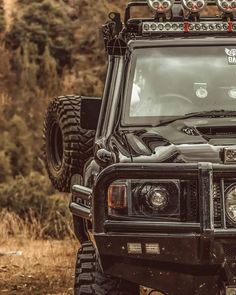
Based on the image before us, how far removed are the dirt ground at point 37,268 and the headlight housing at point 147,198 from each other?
10.5 ft

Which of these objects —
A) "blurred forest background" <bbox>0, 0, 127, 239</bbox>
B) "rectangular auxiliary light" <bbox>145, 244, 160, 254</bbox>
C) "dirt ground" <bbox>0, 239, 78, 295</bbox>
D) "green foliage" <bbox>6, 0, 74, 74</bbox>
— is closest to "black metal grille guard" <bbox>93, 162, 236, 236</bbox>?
"rectangular auxiliary light" <bbox>145, 244, 160, 254</bbox>

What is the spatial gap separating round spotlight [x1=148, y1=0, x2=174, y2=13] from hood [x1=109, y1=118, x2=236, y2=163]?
40.9 inches

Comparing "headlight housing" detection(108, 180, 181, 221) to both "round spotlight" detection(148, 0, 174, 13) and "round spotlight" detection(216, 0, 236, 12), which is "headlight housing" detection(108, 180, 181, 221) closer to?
"round spotlight" detection(148, 0, 174, 13)

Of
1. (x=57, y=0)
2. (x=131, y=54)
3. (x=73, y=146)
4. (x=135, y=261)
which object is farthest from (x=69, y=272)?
(x=57, y=0)

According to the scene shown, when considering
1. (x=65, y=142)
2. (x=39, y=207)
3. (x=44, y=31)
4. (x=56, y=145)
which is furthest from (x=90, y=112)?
(x=44, y=31)

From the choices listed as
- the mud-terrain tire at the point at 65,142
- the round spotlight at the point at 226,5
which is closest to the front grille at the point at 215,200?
the round spotlight at the point at 226,5

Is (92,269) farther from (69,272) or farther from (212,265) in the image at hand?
(69,272)

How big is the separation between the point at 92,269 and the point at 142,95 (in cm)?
126

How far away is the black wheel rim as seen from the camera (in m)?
7.80

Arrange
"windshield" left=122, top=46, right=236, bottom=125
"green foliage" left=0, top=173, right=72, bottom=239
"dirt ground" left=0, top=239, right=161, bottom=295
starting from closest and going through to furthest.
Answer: "windshield" left=122, top=46, right=236, bottom=125 < "dirt ground" left=0, top=239, right=161, bottom=295 < "green foliage" left=0, top=173, right=72, bottom=239

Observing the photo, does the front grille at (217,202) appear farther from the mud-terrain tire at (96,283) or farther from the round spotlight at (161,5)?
the round spotlight at (161,5)

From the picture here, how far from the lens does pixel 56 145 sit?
7.89m

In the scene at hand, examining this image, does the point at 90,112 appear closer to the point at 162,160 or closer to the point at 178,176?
the point at 162,160

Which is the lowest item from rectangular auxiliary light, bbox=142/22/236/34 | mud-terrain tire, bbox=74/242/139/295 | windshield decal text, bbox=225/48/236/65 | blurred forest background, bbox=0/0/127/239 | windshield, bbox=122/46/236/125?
mud-terrain tire, bbox=74/242/139/295
